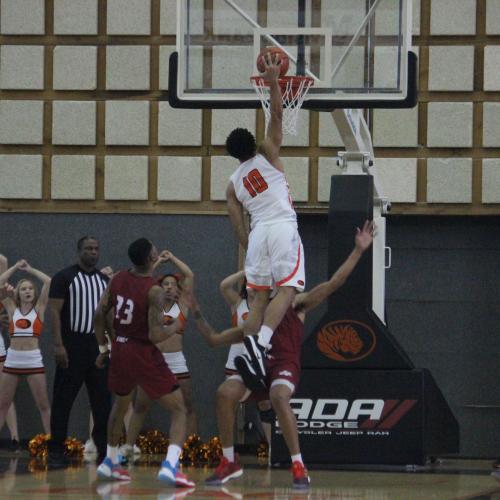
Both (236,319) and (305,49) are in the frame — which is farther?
(236,319)

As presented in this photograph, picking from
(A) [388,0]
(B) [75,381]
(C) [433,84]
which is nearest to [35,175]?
(B) [75,381]

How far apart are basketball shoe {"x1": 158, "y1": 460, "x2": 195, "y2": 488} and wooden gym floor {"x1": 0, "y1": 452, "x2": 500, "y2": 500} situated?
0.29ft

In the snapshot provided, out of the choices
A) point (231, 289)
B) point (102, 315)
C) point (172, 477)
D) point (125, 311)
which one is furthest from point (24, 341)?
point (172, 477)

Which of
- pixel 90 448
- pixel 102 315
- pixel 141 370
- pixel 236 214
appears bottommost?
pixel 90 448

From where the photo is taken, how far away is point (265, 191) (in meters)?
11.0

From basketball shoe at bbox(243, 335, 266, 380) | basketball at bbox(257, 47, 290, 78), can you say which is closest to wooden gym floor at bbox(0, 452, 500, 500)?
basketball shoe at bbox(243, 335, 266, 380)

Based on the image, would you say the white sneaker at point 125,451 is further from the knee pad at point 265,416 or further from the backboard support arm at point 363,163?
the backboard support arm at point 363,163

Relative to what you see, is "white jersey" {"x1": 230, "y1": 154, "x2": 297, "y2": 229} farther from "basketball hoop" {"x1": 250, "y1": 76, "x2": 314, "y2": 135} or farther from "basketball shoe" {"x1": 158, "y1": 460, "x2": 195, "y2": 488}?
"basketball shoe" {"x1": 158, "y1": 460, "x2": 195, "y2": 488}

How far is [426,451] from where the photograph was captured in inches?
504

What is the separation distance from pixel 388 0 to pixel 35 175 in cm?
640

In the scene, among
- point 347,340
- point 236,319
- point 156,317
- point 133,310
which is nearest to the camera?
point 156,317

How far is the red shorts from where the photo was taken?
36.9 ft

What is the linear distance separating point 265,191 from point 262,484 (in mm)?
2450

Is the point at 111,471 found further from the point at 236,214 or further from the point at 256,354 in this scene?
the point at 236,214
